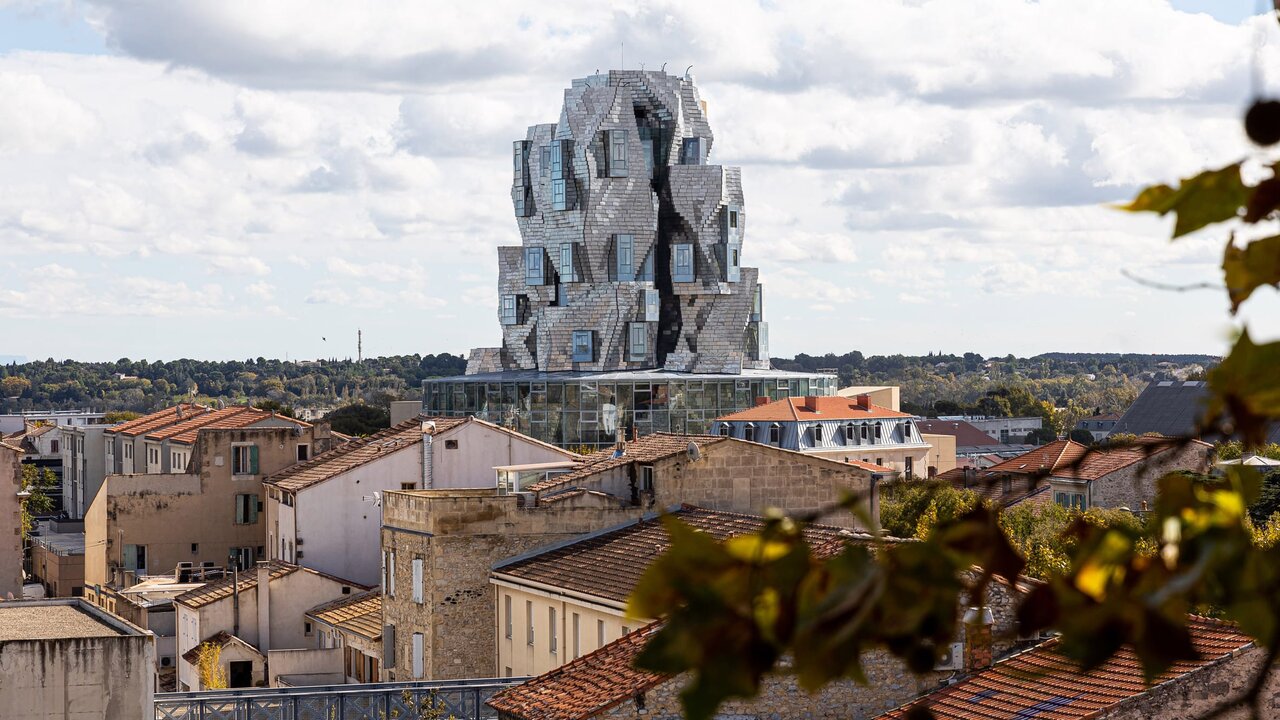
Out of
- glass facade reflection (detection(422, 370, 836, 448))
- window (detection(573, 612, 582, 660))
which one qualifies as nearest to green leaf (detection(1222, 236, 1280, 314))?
Answer: window (detection(573, 612, 582, 660))

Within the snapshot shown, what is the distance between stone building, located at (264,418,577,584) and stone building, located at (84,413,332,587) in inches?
254

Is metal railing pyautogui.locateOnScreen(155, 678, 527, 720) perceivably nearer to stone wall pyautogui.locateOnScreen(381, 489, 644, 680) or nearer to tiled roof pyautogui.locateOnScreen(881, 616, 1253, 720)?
stone wall pyautogui.locateOnScreen(381, 489, 644, 680)

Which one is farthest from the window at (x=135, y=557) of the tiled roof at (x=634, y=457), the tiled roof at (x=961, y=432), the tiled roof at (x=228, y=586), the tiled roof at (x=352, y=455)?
Answer: the tiled roof at (x=961, y=432)

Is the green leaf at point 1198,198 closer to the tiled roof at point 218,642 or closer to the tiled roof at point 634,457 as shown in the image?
the tiled roof at point 634,457

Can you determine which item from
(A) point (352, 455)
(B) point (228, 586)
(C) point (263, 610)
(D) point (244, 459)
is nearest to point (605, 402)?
(D) point (244, 459)

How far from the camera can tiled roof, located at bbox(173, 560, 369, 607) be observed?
32500 millimetres

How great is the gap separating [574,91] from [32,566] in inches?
1274

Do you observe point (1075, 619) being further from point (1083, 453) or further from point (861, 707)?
point (861, 707)

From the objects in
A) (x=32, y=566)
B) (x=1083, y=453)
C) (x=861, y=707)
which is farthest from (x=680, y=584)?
(x=32, y=566)

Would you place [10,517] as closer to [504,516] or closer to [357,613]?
[357,613]

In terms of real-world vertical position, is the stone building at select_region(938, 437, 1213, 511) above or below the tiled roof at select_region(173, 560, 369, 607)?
above

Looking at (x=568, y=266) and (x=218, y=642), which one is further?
(x=568, y=266)

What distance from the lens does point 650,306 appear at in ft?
256

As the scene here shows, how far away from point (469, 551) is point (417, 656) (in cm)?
173
